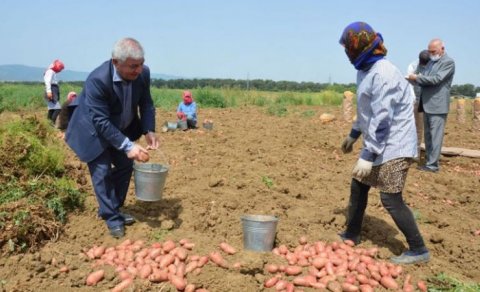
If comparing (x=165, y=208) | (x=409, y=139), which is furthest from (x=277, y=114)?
(x=409, y=139)

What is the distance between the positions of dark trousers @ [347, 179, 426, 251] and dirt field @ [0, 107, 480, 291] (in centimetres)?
23

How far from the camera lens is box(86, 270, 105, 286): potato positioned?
10.9 ft

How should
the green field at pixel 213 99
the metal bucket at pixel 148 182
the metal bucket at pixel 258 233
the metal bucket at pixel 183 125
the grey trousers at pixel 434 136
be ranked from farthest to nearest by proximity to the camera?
the green field at pixel 213 99, the metal bucket at pixel 183 125, the grey trousers at pixel 434 136, the metal bucket at pixel 148 182, the metal bucket at pixel 258 233

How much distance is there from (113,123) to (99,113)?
261 mm

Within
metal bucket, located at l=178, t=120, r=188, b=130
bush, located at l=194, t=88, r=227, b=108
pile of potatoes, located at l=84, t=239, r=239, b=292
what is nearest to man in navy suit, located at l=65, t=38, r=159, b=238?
pile of potatoes, located at l=84, t=239, r=239, b=292

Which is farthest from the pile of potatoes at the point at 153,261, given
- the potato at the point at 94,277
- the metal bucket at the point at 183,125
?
the metal bucket at the point at 183,125

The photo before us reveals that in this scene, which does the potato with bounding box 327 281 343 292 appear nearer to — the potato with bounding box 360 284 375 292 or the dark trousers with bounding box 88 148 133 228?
the potato with bounding box 360 284 375 292

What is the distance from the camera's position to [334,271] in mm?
3537

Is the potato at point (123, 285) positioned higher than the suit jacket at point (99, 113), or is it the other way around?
the suit jacket at point (99, 113)

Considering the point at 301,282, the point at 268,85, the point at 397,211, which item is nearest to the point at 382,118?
the point at 397,211

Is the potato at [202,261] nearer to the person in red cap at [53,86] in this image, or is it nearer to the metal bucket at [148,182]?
the metal bucket at [148,182]

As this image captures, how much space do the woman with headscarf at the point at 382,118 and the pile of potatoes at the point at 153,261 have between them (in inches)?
51.9

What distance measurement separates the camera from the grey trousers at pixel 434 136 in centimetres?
707

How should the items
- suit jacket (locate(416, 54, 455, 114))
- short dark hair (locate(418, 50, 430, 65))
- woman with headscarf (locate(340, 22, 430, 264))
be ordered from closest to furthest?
woman with headscarf (locate(340, 22, 430, 264))
suit jacket (locate(416, 54, 455, 114))
short dark hair (locate(418, 50, 430, 65))
